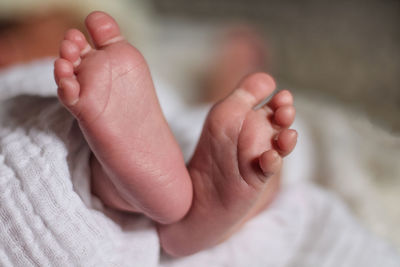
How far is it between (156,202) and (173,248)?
0.10m

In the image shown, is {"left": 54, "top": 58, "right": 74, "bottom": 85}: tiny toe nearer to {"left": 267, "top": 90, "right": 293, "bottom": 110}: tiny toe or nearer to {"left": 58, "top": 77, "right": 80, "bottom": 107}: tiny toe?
{"left": 58, "top": 77, "right": 80, "bottom": 107}: tiny toe

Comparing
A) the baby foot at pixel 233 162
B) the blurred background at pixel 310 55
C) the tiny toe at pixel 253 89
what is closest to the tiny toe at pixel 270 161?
the baby foot at pixel 233 162

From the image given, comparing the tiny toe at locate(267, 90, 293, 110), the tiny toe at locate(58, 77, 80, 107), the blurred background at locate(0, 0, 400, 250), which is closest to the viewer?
the tiny toe at locate(58, 77, 80, 107)

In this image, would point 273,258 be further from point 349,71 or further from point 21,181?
point 349,71

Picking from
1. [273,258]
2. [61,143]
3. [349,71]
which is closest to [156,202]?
[61,143]

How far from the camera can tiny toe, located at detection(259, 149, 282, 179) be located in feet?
1.44

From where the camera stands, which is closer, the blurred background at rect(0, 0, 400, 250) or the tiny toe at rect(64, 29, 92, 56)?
the tiny toe at rect(64, 29, 92, 56)

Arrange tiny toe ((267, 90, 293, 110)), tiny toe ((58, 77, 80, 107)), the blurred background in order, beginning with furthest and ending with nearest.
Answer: the blurred background, tiny toe ((267, 90, 293, 110)), tiny toe ((58, 77, 80, 107))

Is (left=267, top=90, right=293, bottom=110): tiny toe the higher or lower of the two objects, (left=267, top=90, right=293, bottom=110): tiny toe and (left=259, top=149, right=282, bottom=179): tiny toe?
the higher

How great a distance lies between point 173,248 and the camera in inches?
A: 21.3

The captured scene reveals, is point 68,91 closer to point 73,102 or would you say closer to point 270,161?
point 73,102

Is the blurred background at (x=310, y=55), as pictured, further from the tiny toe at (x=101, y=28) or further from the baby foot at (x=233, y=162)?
the tiny toe at (x=101, y=28)

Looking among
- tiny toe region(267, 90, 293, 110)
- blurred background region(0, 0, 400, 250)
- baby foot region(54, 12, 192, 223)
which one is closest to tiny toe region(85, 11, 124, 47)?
baby foot region(54, 12, 192, 223)

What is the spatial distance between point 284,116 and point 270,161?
75 mm
